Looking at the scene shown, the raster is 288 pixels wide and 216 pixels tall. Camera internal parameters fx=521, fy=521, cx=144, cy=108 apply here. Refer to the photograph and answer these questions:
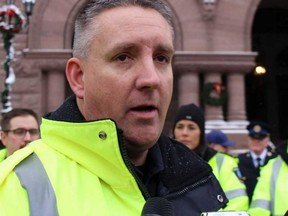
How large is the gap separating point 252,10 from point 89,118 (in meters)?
14.2

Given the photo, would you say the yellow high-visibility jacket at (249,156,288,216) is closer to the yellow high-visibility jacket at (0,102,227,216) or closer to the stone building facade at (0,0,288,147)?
the yellow high-visibility jacket at (0,102,227,216)

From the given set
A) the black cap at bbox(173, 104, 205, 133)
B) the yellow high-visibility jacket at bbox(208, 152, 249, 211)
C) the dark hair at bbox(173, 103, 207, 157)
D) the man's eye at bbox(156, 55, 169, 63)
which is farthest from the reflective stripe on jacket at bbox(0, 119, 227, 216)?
the black cap at bbox(173, 104, 205, 133)

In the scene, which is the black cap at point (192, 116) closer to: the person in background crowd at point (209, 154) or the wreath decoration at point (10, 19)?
the person in background crowd at point (209, 154)

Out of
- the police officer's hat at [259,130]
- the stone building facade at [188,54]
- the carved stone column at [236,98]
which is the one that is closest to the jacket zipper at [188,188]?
the police officer's hat at [259,130]

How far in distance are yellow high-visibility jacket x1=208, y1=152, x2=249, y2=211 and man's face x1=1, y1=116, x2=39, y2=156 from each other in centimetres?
184

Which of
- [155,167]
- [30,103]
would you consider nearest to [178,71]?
[30,103]

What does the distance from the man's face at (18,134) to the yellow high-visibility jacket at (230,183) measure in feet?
6.02

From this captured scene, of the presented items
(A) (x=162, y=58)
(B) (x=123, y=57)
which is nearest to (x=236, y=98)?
(A) (x=162, y=58)

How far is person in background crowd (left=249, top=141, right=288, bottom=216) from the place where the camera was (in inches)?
172

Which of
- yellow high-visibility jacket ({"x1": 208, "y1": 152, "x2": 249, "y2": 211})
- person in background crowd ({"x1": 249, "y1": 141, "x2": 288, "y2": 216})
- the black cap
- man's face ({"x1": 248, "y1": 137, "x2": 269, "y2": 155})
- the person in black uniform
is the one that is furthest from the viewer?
man's face ({"x1": 248, "y1": 137, "x2": 269, "y2": 155})

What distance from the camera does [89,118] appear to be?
184cm

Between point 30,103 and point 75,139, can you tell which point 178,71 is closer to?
point 30,103

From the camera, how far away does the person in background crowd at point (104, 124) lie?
1608mm

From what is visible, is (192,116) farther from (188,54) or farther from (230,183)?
(188,54)
